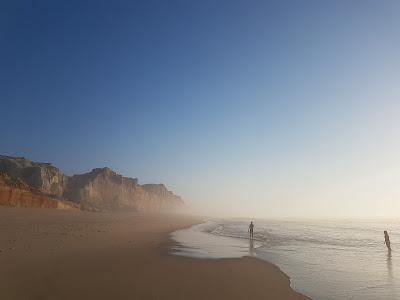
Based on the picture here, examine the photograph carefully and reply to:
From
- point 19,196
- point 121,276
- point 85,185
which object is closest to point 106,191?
point 85,185

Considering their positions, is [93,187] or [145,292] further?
[93,187]

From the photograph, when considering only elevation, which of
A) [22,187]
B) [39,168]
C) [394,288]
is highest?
[39,168]

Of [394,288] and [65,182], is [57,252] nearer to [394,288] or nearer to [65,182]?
[394,288]

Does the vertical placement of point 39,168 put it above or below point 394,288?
above

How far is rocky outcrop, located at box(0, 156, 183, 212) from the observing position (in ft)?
266

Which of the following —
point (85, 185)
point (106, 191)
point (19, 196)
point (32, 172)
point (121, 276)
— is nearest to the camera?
point (121, 276)

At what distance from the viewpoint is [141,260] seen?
533 inches

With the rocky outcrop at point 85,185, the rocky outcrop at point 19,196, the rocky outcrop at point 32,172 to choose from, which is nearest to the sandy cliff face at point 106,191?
the rocky outcrop at point 85,185

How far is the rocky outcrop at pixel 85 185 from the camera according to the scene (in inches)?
3194

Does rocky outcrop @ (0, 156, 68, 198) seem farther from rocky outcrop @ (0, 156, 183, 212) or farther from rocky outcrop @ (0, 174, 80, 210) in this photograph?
rocky outcrop @ (0, 174, 80, 210)

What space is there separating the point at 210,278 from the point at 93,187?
352 feet

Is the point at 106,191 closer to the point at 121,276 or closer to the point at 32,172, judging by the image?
the point at 32,172

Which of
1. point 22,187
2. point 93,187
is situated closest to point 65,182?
point 93,187

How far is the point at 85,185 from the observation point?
10575 cm
